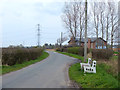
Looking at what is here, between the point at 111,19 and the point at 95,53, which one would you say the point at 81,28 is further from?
the point at 95,53

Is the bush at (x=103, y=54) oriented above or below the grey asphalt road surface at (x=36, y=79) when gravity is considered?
above

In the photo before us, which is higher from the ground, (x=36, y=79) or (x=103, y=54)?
(x=103, y=54)

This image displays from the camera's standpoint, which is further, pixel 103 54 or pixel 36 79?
pixel 103 54

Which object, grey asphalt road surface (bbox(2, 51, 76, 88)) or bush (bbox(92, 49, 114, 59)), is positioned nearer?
grey asphalt road surface (bbox(2, 51, 76, 88))

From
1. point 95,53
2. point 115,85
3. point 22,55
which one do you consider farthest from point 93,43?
point 115,85

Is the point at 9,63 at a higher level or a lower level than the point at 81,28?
lower

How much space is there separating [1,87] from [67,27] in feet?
105

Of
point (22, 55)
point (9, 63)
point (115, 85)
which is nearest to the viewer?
point (115, 85)

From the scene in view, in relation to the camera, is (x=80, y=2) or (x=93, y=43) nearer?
(x=80, y=2)

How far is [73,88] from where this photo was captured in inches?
224

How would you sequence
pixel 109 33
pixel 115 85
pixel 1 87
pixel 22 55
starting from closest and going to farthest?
pixel 115 85 < pixel 1 87 < pixel 22 55 < pixel 109 33

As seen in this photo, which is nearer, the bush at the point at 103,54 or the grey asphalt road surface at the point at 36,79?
the grey asphalt road surface at the point at 36,79

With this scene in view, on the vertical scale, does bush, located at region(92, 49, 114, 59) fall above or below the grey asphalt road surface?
above

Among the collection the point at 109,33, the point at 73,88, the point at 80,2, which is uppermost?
the point at 80,2
